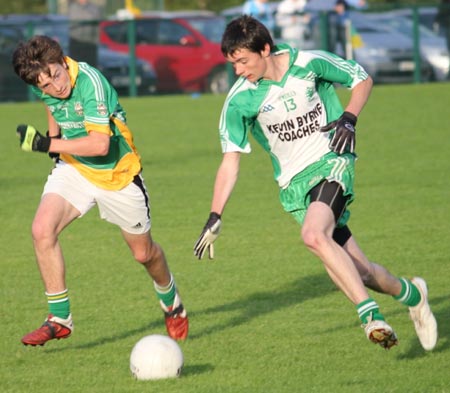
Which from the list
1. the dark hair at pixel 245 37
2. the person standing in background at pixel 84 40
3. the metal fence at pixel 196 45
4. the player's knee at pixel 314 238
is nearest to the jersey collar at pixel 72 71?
the dark hair at pixel 245 37

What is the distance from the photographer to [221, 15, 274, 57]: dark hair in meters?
6.53

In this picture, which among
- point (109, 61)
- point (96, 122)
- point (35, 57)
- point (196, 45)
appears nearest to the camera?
point (35, 57)

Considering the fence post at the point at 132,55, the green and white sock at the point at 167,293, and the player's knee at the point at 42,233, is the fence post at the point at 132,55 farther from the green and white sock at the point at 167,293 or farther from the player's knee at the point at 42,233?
the player's knee at the point at 42,233

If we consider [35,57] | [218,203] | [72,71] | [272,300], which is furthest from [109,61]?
[218,203]

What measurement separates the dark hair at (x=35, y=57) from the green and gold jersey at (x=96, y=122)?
22cm

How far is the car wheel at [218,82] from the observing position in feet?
86.6

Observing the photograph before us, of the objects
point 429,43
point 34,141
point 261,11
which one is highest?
point 34,141

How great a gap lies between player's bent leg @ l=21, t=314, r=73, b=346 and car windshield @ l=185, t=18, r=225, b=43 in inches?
776

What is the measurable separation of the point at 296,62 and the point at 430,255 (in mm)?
3374

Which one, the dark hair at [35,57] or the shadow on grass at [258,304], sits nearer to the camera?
the dark hair at [35,57]

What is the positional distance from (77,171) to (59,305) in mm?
845

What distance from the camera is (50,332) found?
23.1ft

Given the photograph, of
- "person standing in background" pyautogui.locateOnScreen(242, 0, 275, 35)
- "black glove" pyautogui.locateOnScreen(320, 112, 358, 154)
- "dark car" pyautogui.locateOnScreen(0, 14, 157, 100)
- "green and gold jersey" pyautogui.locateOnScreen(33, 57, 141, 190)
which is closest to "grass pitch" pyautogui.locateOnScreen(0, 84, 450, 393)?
"green and gold jersey" pyautogui.locateOnScreen(33, 57, 141, 190)

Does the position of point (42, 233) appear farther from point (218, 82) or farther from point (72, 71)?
point (218, 82)
